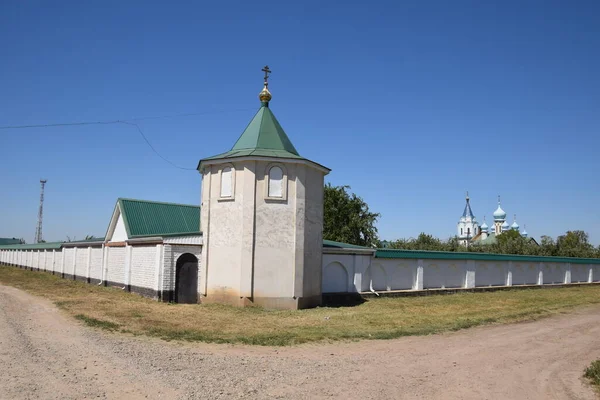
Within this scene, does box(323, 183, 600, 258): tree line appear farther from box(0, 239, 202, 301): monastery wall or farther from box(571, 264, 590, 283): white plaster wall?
box(0, 239, 202, 301): monastery wall

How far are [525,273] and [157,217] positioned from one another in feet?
83.5

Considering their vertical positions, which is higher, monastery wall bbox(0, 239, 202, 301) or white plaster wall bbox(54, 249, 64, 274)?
monastery wall bbox(0, 239, 202, 301)

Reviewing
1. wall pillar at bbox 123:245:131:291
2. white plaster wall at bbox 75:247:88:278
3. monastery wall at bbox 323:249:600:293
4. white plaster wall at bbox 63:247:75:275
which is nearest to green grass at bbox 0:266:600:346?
wall pillar at bbox 123:245:131:291

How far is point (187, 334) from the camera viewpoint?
12.2 metres

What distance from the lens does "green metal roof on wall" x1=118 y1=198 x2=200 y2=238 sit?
25531 millimetres

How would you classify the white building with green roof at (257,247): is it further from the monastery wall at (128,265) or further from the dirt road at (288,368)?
the dirt road at (288,368)

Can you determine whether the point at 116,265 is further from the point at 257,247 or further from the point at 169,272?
the point at 257,247

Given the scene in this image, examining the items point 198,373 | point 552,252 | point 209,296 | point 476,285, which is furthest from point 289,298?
point 552,252

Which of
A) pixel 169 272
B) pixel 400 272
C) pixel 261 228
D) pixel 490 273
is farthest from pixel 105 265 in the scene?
pixel 490 273

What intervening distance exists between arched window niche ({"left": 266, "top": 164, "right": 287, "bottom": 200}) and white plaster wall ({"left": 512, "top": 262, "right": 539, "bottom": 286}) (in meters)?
21.6

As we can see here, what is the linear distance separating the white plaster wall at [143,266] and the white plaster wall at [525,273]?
24440mm

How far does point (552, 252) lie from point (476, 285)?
96.1 feet

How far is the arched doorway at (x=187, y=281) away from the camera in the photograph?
20.6 meters

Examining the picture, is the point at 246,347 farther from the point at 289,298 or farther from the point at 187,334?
the point at 289,298
